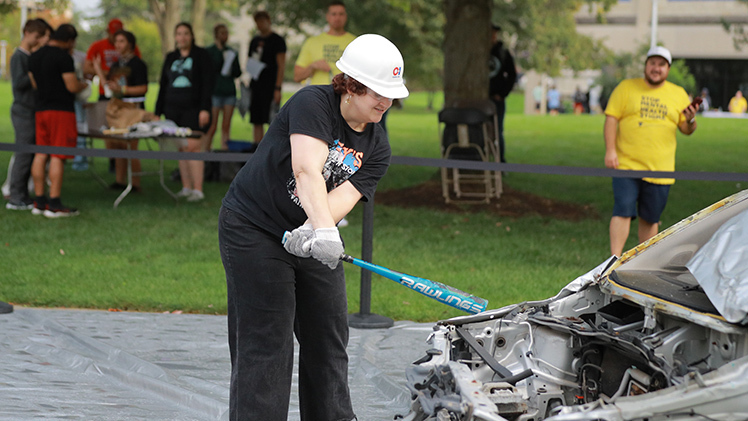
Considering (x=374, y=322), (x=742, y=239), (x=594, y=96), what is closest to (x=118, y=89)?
(x=374, y=322)

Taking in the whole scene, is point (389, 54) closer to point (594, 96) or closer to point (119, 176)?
point (119, 176)

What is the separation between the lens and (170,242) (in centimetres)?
939

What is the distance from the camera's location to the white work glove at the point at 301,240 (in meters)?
3.44

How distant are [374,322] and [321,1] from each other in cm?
1927

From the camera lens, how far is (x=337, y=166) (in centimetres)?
366

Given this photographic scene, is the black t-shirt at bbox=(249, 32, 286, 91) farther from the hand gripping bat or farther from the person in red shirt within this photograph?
the hand gripping bat

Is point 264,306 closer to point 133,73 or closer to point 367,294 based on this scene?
point 367,294

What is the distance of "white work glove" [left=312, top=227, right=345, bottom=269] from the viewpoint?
3.41 metres

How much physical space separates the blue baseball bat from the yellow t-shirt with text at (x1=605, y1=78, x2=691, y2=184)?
12.9 ft

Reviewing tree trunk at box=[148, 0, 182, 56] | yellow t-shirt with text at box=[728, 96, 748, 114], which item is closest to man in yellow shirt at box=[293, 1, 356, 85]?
tree trunk at box=[148, 0, 182, 56]

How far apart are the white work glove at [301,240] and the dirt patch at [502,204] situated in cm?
808

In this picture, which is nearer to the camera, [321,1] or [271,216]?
[271,216]

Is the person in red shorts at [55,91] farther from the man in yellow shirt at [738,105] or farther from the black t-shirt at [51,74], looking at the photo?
the man in yellow shirt at [738,105]

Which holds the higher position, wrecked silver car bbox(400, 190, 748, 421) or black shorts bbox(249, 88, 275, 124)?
black shorts bbox(249, 88, 275, 124)
